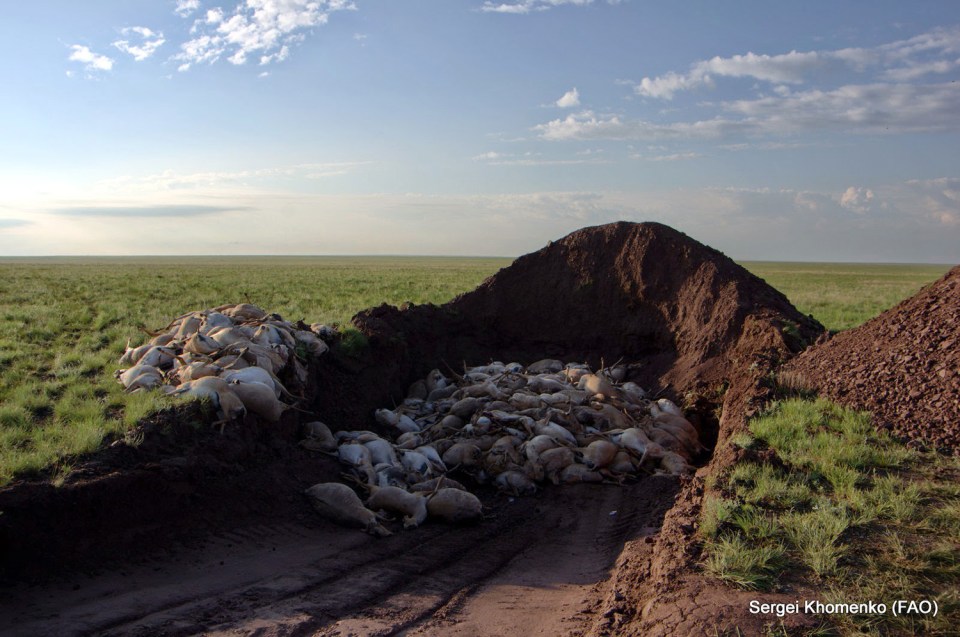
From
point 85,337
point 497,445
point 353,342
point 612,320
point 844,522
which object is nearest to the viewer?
point 844,522

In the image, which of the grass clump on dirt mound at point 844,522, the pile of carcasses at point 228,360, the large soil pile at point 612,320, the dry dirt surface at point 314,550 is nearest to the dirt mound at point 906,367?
the grass clump on dirt mound at point 844,522

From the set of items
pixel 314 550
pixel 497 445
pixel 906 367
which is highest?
pixel 906 367

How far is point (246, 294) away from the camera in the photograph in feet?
111

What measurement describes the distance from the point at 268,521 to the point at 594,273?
37.3ft

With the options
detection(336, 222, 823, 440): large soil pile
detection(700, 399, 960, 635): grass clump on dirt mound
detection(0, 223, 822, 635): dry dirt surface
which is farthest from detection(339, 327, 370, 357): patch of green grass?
detection(700, 399, 960, 635): grass clump on dirt mound

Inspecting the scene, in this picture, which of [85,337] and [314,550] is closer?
[314,550]

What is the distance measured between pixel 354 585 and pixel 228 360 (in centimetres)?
471

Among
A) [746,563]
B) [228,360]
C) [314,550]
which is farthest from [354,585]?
[228,360]

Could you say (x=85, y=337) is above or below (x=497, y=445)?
above

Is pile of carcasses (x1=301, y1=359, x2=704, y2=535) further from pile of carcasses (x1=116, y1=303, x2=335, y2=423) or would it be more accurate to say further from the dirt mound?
the dirt mound

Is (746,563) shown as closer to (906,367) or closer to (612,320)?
(906,367)

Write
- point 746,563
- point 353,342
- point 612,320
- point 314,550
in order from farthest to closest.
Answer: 1. point 612,320
2. point 353,342
3. point 314,550
4. point 746,563

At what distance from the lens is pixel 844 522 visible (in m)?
6.18

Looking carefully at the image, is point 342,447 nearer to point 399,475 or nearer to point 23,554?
point 399,475
